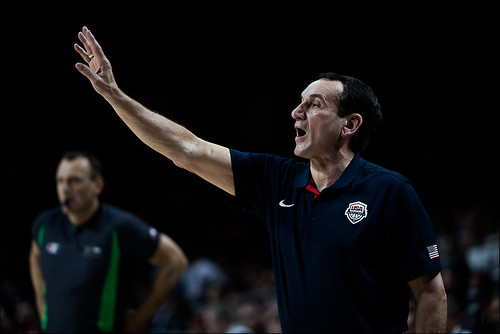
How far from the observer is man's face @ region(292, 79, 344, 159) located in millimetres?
2826

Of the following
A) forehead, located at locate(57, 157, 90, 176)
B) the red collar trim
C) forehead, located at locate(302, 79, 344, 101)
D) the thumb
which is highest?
forehead, located at locate(57, 157, 90, 176)

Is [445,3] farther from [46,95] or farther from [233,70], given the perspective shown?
[46,95]

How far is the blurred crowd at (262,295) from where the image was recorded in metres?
5.42

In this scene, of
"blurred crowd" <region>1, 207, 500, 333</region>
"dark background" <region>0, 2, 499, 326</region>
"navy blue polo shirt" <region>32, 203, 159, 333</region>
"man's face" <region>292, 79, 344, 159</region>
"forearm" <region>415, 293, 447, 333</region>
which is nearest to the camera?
"forearm" <region>415, 293, 447, 333</region>

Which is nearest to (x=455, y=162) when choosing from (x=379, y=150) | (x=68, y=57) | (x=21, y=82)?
(x=379, y=150)

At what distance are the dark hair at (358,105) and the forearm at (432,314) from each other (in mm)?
806

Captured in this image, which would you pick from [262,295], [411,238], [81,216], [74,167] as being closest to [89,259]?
[81,216]

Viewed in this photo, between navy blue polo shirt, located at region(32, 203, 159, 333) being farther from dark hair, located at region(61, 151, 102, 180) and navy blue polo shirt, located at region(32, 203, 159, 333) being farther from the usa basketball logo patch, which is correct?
the usa basketball logo patch

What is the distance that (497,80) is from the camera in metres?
13.8

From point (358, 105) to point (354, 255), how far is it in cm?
76

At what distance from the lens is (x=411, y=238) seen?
254cm

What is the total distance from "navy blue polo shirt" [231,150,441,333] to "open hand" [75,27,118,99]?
0.97 metres

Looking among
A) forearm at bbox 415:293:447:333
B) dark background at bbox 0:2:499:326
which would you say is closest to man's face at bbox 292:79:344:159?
forearm at bbox 415:293:447:333

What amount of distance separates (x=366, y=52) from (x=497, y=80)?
2.92 m
